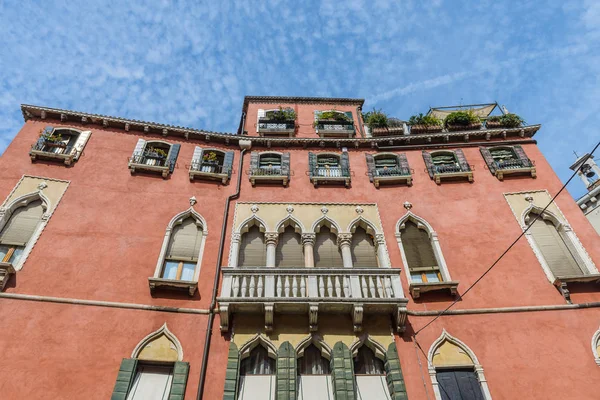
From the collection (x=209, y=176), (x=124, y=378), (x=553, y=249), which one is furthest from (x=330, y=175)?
(x=124, y=378)

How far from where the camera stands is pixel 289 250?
493 inches

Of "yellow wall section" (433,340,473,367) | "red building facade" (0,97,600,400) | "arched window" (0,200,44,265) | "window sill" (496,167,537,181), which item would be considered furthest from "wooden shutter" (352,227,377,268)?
"arched window" (0,200,44,265)

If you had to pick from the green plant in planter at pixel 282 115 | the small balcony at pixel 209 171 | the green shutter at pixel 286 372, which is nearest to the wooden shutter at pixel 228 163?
the small balcony at pixel 209 171

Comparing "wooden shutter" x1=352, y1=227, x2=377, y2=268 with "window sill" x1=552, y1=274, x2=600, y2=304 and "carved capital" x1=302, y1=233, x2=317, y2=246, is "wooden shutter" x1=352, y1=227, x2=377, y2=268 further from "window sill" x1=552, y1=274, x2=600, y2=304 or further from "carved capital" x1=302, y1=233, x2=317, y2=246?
"window sill" x1=552, y1=274, x2=600, y2=304

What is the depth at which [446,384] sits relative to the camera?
976 centimetres

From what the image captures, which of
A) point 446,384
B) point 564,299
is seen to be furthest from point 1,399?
point 564,299

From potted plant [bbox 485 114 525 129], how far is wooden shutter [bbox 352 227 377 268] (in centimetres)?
792

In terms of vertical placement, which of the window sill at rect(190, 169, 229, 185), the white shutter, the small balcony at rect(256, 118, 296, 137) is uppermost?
the small balcony at rect(256, 118, 296, 137)

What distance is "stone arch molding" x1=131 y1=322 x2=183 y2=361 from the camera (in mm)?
9758

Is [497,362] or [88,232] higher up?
[88,232]

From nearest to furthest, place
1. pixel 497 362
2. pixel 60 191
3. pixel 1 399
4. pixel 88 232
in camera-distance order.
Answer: pixel 1 399 < pixel 497 362 < pixel 88 232 < pixel 60 191

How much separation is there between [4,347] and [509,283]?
13.2 metres

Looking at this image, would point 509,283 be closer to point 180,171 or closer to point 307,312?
point 307,312

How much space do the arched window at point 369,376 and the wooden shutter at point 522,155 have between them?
9.32 meters
